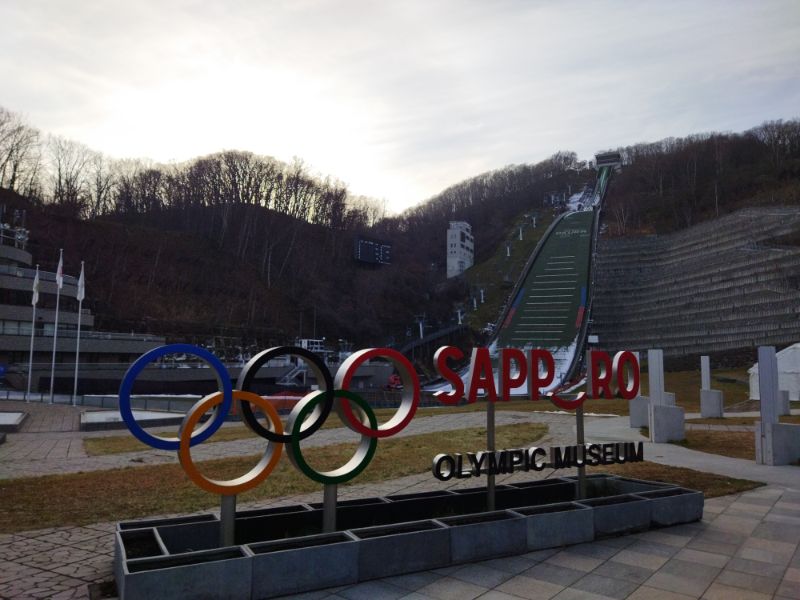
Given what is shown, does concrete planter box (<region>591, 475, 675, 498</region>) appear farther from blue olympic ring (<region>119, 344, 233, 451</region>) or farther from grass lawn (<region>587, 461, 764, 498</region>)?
blue olympic ring (<region>119, 344, 233, 451</region>)

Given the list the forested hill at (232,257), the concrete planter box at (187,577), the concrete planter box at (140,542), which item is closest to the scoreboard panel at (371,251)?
the forested hill at (232,257)

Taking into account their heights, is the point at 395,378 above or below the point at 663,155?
below

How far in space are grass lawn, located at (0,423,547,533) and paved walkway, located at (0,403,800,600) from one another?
96 centimetres

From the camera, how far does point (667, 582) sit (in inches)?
268

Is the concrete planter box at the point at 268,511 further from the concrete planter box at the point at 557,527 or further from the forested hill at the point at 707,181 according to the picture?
the forested hill at the point at 707,181

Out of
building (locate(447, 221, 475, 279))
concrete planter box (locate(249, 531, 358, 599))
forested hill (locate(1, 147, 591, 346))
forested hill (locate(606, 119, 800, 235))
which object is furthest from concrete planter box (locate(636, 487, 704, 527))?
building (locate(447, 221, 475, 279))

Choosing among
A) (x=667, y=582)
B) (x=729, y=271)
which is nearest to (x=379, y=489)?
(x=667, y=582)

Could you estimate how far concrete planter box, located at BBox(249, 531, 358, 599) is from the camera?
247 inches

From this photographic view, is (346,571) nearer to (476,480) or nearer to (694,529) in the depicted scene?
(694,529)

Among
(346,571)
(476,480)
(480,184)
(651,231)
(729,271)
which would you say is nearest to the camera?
(346,571)

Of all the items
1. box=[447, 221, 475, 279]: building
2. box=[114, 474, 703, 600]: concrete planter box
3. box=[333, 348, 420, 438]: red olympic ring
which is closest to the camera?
box=[114, 474, 703, 600]: concrete planter box

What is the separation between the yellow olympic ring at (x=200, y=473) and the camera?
6984 mm

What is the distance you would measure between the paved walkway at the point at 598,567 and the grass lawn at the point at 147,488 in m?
0.96

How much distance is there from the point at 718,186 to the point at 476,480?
Answer: 11094 centimetres
